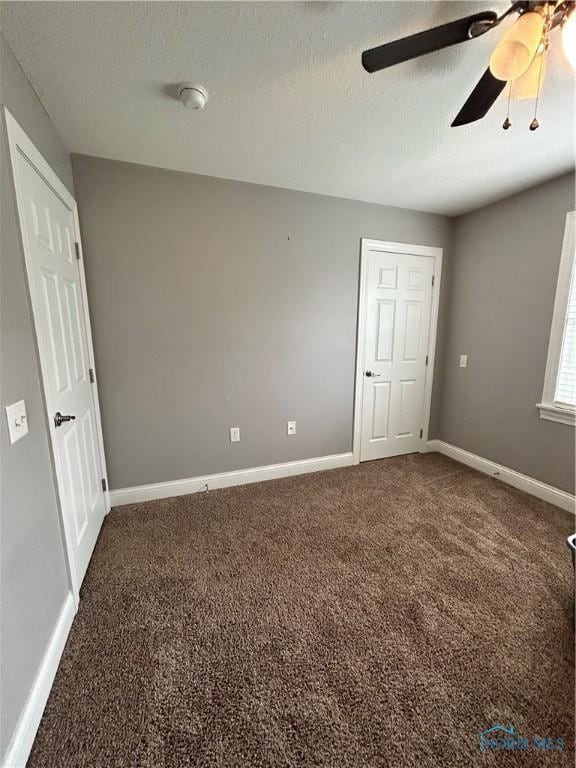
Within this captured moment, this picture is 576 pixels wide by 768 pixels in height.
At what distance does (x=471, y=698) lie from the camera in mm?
1134

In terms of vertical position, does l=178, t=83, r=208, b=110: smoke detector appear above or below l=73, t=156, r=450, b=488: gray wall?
above

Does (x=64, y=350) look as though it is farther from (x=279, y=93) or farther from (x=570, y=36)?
(x=570, y=36)

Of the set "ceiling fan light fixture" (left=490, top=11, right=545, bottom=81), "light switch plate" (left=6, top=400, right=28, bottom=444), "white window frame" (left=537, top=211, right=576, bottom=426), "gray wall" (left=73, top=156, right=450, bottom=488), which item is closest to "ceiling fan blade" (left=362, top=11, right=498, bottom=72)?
"ceiling fan light fixture" (left=490, top=11, right=545, bottom=81)

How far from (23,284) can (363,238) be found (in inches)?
96.4

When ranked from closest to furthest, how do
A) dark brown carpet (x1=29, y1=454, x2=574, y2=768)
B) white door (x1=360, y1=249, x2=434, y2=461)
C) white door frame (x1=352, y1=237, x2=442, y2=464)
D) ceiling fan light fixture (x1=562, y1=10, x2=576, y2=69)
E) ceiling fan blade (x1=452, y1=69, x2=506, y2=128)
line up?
ceiling fan light fixture (x1=562, y1=10, x2=576, y2=69) < dark brown carpet (x1=29, y1=454, x2=574, y2=768) < ceiling fan blade (x1=452, y1=69, x2=506, y2=128) < white door frame (x1=352, y1=237, x2=442, y2=464) < white door (x1=360, y1=249, x2=434, y2=461)

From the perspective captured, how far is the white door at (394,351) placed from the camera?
9.45 feet

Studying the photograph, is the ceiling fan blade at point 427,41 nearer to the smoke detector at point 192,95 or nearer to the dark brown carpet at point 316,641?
the smoke detector at point 192,95

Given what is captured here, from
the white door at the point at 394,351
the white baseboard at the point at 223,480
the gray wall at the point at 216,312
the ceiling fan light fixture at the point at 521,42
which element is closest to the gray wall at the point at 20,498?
the gray wall at the point at 216,312

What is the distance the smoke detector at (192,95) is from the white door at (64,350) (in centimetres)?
72

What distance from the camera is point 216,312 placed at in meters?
2.39

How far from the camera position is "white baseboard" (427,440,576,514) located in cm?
233

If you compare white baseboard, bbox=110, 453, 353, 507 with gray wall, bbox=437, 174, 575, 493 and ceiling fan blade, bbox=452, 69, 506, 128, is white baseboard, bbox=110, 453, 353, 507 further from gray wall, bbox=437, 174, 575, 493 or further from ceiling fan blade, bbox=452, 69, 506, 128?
ceiling fan blade, bbox=452, 69, 506, 128

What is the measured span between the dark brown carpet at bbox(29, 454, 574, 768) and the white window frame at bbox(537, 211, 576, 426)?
2.45 ft

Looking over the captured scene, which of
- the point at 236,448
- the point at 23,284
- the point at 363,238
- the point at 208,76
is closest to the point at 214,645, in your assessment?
the point at 236,448
